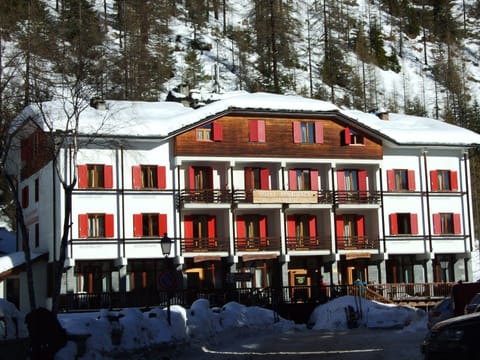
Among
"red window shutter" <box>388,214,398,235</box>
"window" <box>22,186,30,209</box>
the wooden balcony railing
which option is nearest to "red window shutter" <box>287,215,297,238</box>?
the wooden balcony railing

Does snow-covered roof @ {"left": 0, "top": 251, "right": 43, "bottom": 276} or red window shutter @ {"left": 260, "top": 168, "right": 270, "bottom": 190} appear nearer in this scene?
snow-covered roof @ {"left": 0, "top": 251, "right": 43, "bottom": 276}

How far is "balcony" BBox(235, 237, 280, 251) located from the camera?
4922cm

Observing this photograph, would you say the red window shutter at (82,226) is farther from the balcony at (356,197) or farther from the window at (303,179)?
the balcony at (356,197)

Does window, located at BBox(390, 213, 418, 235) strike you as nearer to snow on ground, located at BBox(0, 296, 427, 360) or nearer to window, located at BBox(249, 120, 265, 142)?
window, located at BBox(249, 120, 265, 142)

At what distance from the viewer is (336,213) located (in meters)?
51.7

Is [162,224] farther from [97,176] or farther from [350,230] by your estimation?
[350,230]

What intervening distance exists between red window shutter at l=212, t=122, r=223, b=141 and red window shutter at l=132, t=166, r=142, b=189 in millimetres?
4654

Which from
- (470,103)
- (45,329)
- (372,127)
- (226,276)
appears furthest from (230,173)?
(470,103)

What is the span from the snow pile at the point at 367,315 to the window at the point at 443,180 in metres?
14.5

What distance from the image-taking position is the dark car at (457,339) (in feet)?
42.9

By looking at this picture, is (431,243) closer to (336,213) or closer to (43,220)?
(336,213)

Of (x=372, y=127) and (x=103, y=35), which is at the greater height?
(x=103, y=35)

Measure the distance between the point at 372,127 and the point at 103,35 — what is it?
50906 mm

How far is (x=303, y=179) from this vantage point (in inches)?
2023
